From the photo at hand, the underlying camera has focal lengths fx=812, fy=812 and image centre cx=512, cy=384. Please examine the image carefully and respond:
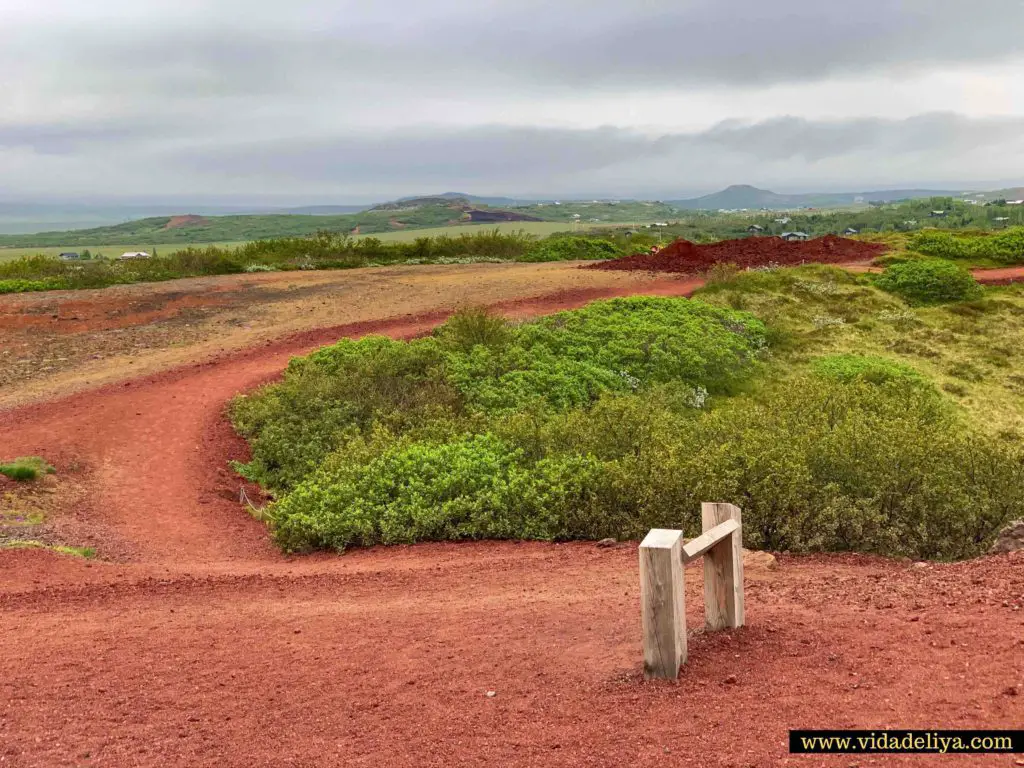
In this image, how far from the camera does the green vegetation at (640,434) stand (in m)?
7.43

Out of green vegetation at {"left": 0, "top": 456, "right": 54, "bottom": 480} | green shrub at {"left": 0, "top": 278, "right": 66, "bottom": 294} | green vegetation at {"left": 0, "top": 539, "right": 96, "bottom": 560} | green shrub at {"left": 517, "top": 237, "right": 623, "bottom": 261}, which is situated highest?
green shrub at {"left": 517, "top": 237, "right": 623, "bottom": 261}

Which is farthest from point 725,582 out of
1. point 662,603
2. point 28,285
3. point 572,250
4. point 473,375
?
point 572,250

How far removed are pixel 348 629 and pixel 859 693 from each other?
11.0 ft

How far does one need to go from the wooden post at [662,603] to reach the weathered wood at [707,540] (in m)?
0.12

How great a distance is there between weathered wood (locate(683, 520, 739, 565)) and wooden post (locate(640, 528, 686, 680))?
123 mm

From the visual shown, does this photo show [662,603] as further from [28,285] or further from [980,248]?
[980,248]

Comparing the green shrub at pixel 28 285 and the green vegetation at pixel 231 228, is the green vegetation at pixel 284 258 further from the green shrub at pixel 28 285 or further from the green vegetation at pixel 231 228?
the green vegetation at pixel 231 228

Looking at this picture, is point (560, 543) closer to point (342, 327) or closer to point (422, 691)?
point (422, 691)

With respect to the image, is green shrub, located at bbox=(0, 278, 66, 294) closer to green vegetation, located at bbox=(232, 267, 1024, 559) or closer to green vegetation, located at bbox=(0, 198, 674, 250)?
green vegetation, located at bbox=(232, 267, 1024, 559)

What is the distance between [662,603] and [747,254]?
27.0 meters

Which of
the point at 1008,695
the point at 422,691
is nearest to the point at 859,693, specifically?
the point at 1008,695

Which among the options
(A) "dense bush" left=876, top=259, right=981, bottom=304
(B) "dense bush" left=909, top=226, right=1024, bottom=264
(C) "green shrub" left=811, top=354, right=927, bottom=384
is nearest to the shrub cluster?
(C) "green shrub" left=811, top=354, right=927, bottom=384

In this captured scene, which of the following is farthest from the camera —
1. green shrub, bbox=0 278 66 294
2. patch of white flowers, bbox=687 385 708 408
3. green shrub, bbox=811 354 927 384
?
green shrub, bbox=0 278 66 294

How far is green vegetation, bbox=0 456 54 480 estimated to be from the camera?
9422 mm
